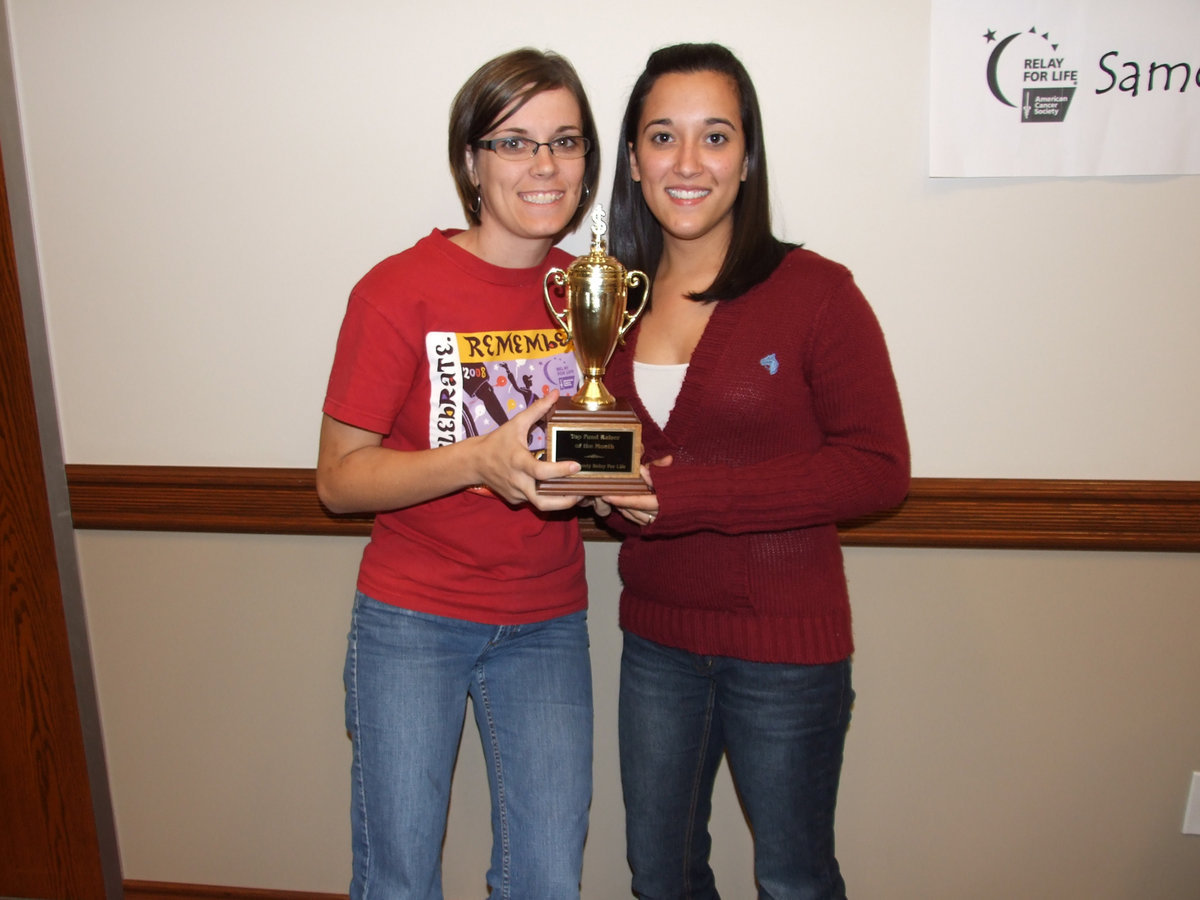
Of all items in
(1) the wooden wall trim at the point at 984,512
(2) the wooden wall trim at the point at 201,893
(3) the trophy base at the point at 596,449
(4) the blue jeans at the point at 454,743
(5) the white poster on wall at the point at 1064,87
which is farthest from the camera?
(2) the wooden wall trim at the point at 201,893

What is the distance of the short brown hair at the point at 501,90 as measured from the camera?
132 centimetres

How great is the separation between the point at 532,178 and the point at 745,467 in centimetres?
53

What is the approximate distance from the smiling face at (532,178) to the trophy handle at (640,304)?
0.44ft

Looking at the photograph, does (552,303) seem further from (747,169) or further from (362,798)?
(362,798)

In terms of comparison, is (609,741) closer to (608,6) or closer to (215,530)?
(215,530)

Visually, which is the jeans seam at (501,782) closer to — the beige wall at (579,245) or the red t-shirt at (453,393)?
the red t-shirt at (453,393)

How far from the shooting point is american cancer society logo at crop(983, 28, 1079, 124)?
158 centimetres

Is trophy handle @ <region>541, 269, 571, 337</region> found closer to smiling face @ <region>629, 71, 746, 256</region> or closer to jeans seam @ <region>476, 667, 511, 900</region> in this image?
A: smiling face @ <region>629, 71, 746, 256</region>

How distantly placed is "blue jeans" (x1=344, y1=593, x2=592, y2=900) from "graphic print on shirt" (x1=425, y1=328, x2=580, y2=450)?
0.30 meters

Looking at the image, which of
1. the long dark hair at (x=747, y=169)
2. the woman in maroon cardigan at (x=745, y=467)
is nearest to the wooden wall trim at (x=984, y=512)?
the woman in maroon cardigan at (x=745, y=467)

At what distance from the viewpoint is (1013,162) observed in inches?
63.6

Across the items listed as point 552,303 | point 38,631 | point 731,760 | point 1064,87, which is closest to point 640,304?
point 552,303

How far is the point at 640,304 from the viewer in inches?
58.4

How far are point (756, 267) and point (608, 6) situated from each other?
0.63 meters
